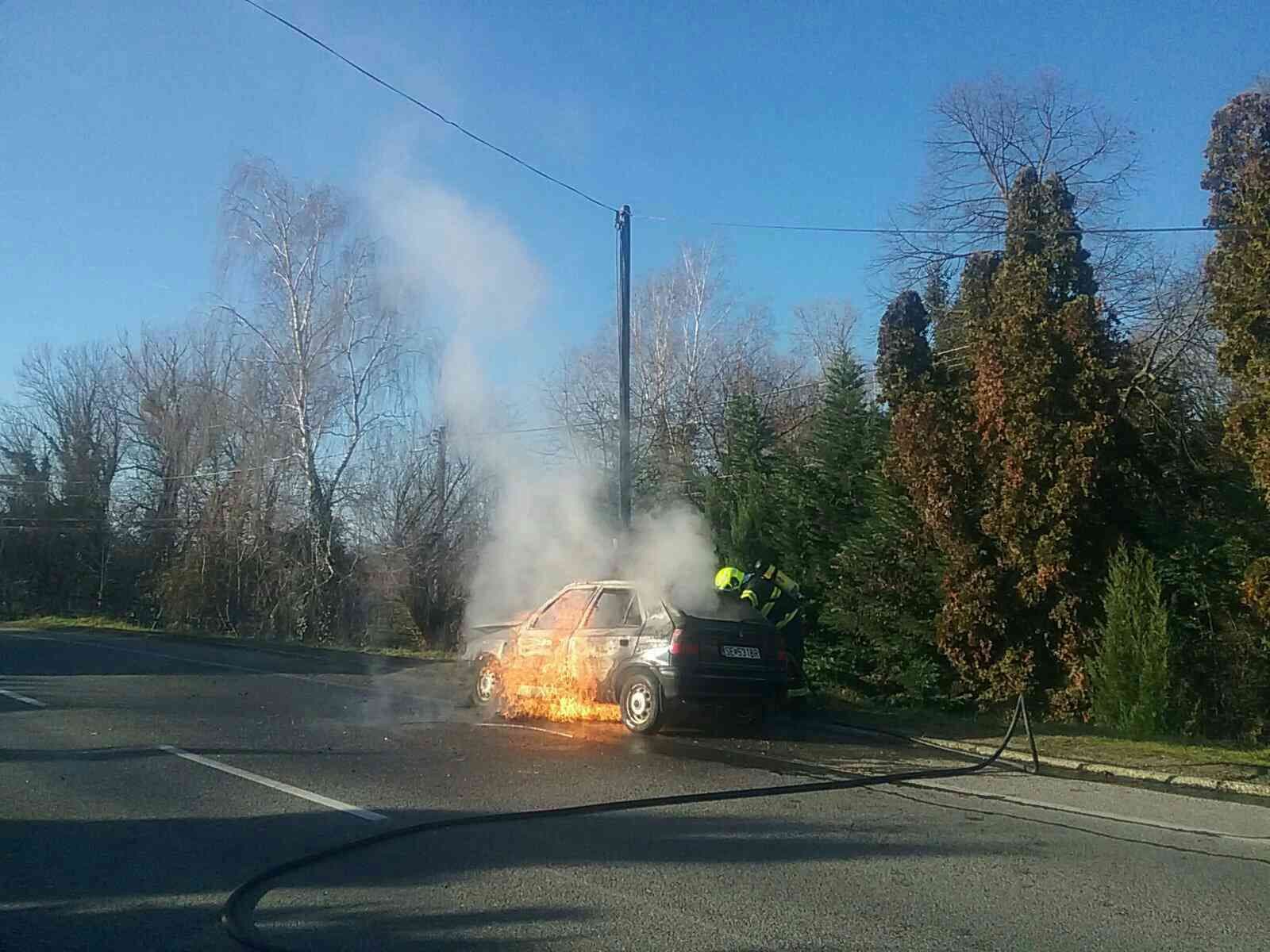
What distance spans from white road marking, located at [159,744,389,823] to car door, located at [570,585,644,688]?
406cm

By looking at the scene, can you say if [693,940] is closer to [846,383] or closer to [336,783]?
[336,783]

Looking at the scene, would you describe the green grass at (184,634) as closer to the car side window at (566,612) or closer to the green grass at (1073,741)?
the car side window at (566,612)

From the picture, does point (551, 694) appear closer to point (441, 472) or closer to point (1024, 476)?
point (1024, 476)

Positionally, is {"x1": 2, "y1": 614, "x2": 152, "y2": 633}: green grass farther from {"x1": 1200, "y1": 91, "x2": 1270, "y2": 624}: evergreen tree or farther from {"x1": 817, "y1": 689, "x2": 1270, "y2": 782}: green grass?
{"x1": 1200, "y1": 91, "x2": 1270, "y2": 624}: evergreen tree

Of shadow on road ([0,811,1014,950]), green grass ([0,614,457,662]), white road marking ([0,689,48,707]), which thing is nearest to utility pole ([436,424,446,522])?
green grass ([0,614,457,662])

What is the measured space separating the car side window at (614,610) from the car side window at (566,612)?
0.14 meters

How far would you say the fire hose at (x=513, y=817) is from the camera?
5.52m

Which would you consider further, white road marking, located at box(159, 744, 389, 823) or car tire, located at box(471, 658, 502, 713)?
car tire, located at box(471, 658, 502, 713)

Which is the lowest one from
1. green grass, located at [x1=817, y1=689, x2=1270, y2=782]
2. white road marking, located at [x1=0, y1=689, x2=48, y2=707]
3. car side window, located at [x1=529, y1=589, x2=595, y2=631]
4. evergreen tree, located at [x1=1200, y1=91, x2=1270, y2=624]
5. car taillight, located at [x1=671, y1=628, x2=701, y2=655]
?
green grass, located at [x1=817, y1=689, x2=1270, y2=782]

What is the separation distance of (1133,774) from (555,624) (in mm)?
6150

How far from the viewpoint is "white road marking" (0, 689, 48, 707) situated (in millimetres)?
14516

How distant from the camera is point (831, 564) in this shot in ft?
58.5

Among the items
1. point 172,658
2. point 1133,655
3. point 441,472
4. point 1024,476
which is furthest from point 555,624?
point 441,472

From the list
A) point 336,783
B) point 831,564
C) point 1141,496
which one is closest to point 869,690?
point 831,564
